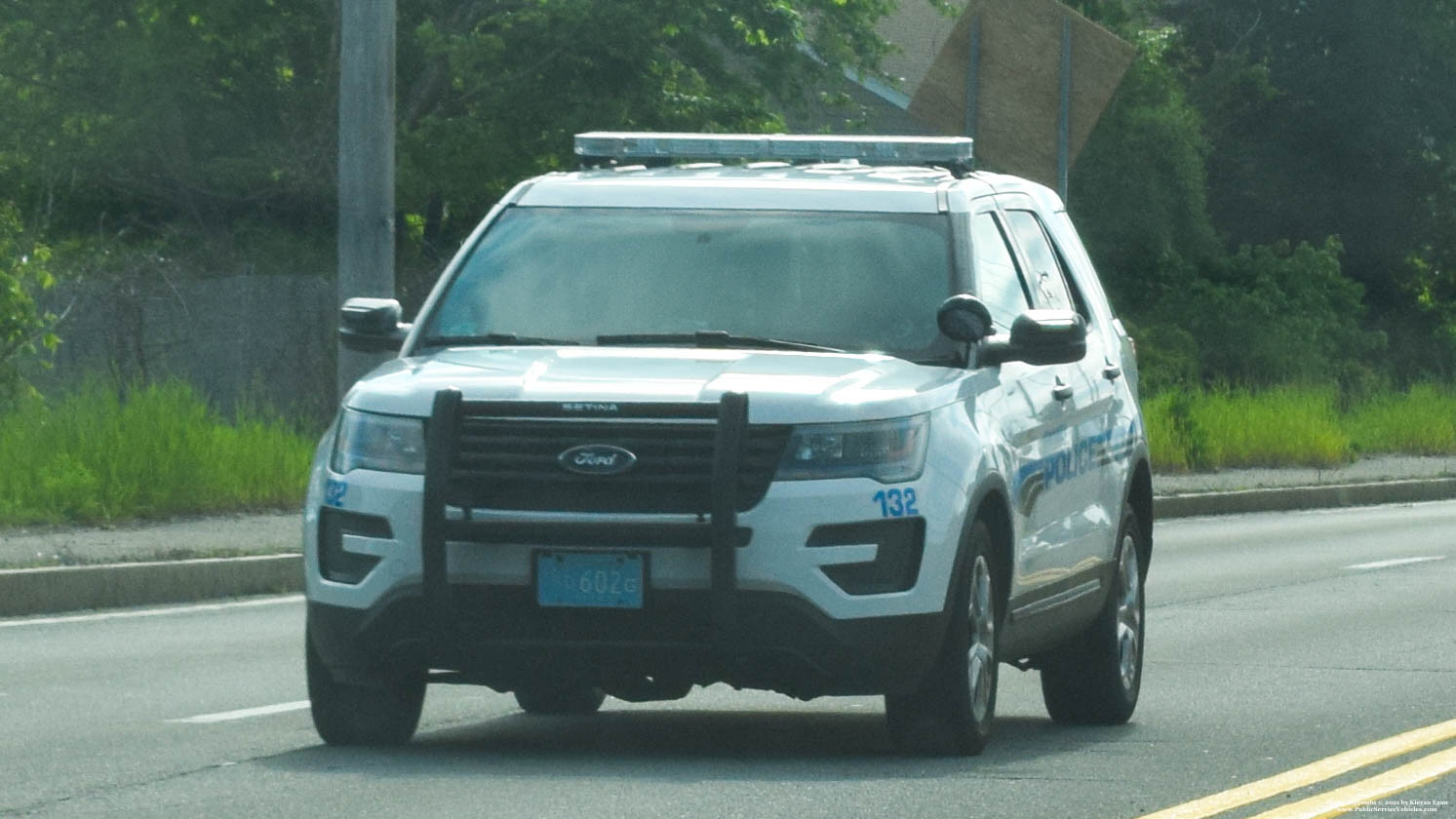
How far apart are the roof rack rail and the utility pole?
22.2 ft

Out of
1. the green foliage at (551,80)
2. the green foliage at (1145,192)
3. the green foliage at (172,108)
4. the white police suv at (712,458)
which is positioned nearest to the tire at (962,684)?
the white police suv at (712,458)

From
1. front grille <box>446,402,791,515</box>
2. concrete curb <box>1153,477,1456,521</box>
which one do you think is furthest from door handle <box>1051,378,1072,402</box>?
concrete curb <box>1153,477,1456,521</box>

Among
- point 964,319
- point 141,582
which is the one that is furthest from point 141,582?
point 964,319

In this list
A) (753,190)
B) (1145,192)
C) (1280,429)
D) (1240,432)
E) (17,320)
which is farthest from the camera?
(1145,192)

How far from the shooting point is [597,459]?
24.9 feet

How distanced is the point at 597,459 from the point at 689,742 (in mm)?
1603

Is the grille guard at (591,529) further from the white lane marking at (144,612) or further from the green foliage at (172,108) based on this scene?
the green foliage at (172,108)

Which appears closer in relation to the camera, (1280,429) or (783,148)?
(783,148)

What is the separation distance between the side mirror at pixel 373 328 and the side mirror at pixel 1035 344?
1.83 meters

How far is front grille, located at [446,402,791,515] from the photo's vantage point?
757cm

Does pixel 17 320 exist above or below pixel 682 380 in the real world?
below

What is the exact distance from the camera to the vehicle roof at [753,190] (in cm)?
884

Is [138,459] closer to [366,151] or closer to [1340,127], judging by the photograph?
[366,151]

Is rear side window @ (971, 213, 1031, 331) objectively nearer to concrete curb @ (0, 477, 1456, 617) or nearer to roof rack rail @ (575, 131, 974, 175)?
roof rack rail @ (575, 131, 974, 175)
